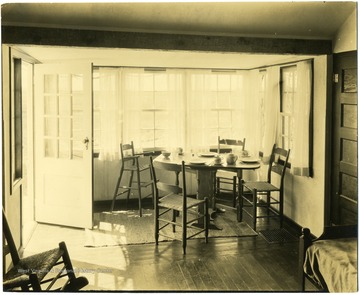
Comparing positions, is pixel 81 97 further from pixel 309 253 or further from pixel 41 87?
pixel 309 253

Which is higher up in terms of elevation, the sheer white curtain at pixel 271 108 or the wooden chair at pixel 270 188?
the sheer white curtain at pixel 271 108

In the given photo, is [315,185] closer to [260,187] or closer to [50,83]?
[260,187]

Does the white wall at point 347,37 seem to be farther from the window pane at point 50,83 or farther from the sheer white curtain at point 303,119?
the window pane at point 50,83

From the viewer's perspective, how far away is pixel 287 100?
19.5ft

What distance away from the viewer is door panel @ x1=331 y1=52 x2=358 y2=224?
13.5ft

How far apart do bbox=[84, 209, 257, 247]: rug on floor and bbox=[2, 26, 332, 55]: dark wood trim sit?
2292 millimetres

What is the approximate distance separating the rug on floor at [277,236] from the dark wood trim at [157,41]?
2.20m

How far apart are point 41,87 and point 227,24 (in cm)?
278

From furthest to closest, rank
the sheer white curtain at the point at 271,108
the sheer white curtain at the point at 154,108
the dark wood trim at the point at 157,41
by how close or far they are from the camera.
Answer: the sheer white curtain at the point at 154,108 < the sheer white curtain at the point at 271,108 < the dark wood trim at the point at 157,41

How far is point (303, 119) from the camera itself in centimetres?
498

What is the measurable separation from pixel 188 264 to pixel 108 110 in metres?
3.27

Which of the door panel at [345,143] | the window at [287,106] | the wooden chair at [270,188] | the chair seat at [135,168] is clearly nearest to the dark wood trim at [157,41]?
the door panel at [345,143]

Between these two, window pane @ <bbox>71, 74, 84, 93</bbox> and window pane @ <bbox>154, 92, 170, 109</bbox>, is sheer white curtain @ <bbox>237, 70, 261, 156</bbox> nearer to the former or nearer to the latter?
window pane @ <bbox>154, 92, 170, 109</bbox>

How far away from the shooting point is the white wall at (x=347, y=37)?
13.2ft
